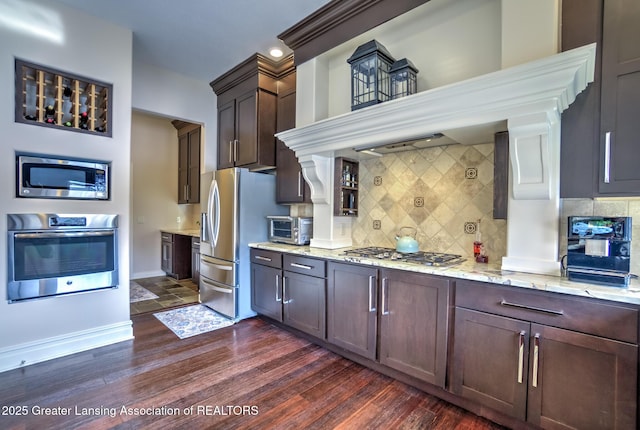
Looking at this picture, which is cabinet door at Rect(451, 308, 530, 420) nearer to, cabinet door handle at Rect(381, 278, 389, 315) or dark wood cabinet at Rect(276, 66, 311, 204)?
cabinet door handle at Rect(381, 278, 389, 315)

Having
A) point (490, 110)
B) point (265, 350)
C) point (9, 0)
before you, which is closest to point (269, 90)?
point (9, 0)

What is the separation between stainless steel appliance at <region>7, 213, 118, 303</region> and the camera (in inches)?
93.7

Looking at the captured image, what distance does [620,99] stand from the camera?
156cm

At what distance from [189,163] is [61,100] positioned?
2827 millimetres

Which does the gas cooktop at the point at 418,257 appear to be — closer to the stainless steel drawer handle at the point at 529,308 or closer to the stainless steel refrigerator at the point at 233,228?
the stainless steel drawer handle at the point at 529,308

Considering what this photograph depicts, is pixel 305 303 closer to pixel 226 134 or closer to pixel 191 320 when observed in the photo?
pixel 191 320

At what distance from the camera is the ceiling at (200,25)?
8.66ft

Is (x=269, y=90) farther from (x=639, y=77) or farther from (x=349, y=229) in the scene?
(x=639, y=77)

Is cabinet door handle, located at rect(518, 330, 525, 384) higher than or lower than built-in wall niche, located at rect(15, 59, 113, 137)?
lower

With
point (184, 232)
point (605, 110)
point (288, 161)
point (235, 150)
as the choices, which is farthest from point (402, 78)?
point (184, 232)

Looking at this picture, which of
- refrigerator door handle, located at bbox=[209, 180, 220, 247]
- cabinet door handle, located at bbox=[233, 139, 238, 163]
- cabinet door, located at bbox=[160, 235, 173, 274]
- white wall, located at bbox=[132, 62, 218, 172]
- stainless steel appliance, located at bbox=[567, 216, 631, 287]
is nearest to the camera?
stainless steel appliance, located at bbox=[567, 216, 631, 287]

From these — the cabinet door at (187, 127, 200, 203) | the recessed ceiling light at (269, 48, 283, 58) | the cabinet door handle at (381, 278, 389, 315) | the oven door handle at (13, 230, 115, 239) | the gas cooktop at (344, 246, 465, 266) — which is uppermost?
the recessed ceiling light at (269, 48, 283, 58)

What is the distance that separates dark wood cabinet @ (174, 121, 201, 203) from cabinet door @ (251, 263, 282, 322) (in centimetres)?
256

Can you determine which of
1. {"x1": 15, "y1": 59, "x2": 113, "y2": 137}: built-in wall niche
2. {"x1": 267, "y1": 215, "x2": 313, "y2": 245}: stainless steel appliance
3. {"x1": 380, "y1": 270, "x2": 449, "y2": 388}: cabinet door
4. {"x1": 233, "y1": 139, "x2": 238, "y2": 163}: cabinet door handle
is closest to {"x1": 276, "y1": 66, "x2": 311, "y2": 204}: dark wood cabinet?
{"x1": 267, "y1": 215, "x2": 313, "y2": 245}: stainless steel appliance
